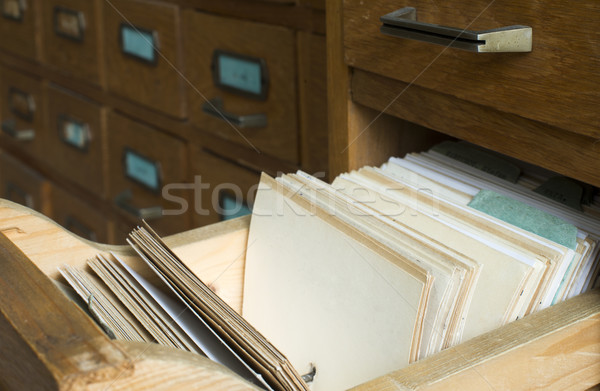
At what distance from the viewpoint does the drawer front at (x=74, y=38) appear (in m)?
1.53

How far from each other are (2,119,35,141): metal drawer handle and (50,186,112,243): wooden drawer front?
0.52ft

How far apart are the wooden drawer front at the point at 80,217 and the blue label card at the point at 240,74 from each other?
0.61 m

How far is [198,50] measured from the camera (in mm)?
1250

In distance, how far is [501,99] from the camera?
1.87 ft

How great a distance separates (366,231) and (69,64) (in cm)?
124

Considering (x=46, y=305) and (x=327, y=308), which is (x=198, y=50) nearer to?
(x=327, y=308)

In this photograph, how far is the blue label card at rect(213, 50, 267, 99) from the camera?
44.8 inches

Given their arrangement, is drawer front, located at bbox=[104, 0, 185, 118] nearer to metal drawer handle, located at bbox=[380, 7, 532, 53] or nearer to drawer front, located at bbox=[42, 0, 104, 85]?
drawer front, located at bbox=[42, 0, 104, 85]

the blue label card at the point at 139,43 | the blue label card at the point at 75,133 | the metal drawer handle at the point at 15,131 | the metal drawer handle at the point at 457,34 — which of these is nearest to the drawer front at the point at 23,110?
the metal drawer handle at the point at 15,131

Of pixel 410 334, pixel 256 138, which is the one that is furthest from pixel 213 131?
pixel 410 334

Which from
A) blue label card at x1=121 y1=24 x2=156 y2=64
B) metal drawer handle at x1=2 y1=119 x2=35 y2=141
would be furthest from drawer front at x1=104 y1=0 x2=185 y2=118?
metal drawer handle at x1=2 y1=119 x2=35 y2=141

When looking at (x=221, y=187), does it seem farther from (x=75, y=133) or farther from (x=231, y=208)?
(x=75, y=133)

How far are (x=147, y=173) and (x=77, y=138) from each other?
0.32 meters

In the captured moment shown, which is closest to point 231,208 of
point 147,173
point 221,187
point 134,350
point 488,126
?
point 221,187
